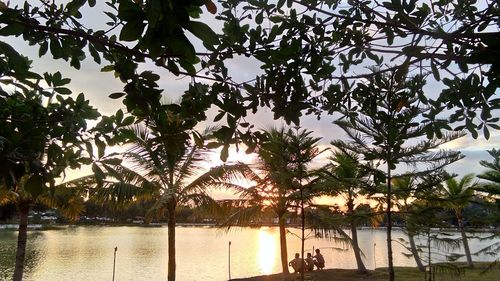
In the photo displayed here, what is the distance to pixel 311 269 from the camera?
17406 mm

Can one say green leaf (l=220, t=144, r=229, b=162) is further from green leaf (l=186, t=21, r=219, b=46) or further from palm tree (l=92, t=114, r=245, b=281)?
palm tree (l=92, t=114, r=245, b=281)

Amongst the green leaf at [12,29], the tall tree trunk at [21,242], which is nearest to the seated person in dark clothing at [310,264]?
the tall tree trunk at [21,242]

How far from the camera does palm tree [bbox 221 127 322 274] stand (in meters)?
12.6

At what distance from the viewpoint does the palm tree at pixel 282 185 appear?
1260cm

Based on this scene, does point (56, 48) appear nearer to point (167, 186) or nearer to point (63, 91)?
point (63, 91)

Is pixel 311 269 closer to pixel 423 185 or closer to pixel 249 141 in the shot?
pixel 423 185

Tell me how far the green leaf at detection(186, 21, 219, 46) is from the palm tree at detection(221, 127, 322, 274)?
30.8 feet

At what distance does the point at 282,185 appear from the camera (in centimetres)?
1345

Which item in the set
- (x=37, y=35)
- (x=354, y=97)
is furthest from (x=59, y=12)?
(x=354, y=97)

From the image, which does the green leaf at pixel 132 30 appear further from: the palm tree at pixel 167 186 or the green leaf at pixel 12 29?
the palm tree at pixel 167 186

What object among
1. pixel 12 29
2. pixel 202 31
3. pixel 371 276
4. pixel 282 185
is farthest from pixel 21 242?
pixel 202 31

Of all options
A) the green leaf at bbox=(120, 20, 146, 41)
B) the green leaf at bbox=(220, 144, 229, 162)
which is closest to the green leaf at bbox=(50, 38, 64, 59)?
the green leaf at bbox=(220, 144, 229, 162)

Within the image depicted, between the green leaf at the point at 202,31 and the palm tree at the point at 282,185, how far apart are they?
939 centimetres

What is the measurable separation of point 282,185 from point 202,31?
12342mm
